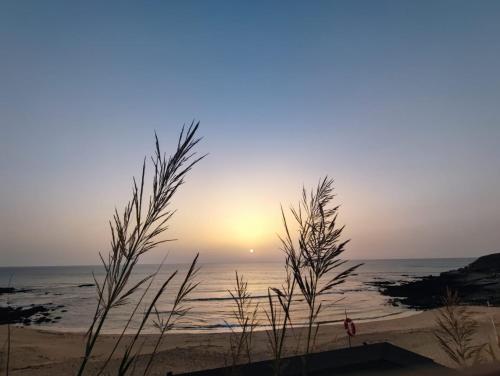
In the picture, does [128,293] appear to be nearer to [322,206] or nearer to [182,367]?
[322,206]

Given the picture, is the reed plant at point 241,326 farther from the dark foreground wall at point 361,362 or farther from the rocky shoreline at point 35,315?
the rocky shoreline at point 35,315

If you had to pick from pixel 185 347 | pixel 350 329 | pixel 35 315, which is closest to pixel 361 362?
pixel 350 329

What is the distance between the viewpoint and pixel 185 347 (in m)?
20.5

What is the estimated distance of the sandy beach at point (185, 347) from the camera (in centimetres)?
1700

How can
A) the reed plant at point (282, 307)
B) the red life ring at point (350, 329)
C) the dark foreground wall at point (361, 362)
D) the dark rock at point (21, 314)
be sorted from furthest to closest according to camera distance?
the dark rock at point (21, 314) < the red life ring at point (350, 329) < the dark foreground wall at point (361, 362) < the reed plant at point (282, 307)

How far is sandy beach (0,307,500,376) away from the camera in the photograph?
669 inches

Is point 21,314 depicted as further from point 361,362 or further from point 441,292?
point 361,362

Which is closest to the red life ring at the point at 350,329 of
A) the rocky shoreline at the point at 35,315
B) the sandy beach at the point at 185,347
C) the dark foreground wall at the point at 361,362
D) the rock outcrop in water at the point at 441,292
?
the sandy beach at the point at 185,347

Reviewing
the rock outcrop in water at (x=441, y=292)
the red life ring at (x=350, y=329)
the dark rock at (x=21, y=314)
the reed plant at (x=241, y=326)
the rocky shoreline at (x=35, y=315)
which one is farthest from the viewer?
the rock outcrop in water at (x=441, y=292)

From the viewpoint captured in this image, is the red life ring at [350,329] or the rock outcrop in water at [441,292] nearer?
the red life ring at [350,329]

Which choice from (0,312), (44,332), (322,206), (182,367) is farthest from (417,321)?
(0,312)

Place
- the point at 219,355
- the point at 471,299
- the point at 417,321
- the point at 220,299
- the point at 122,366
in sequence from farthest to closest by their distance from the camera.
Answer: the point at 220,299
the point at 471,299
the point at 417,321
the point at 219,355
the point at 122,366

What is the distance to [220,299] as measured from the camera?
184 ft

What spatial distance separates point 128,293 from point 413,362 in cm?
952
